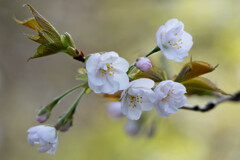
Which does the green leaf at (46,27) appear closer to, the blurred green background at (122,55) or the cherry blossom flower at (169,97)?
the cherry blossom flower at (169,97)

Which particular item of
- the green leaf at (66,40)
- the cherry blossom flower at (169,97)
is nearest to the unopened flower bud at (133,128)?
the cherry blossom flower at (169,97)

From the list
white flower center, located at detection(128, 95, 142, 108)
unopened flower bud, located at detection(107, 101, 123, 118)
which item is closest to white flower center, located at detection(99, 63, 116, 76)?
white flower center, located at detection(128, 95, 142, 108)

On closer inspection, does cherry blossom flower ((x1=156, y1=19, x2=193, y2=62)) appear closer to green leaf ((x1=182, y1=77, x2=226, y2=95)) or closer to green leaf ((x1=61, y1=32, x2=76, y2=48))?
green leaf ((x1=182, y1=77, x2=226, y2=95))

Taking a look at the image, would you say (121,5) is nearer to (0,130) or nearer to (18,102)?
(18,102)

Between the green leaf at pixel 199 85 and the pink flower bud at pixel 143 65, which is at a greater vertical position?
the pink flower bud at pixel 143 65

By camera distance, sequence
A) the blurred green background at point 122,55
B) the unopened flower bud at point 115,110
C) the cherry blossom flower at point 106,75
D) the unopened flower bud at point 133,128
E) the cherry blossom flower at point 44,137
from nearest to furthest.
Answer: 1. the cherry blossom flower at point 106,75
2. the cherry blossom flower at point 44,137
3. the unopened flower bud at point 115,110
4. the unopened flower bud at point 133,128
5. the blurred green background at point 122,55

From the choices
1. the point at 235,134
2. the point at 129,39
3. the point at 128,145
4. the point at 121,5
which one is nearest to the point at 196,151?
the point at 235,134
